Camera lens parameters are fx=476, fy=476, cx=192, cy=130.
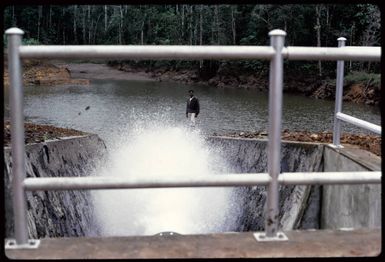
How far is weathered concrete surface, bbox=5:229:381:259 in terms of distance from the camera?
2.13 meters

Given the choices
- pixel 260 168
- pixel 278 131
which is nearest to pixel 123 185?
pixel 278 131

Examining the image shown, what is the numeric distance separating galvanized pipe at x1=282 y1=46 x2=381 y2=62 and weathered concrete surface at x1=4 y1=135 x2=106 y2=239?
269 cm

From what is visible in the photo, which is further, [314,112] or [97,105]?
[97,105]

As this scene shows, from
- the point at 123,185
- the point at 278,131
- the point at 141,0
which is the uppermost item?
the point at 141,0

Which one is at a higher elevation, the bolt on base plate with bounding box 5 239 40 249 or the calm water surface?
the bolt on base plate with bounding box 5 239 40 249

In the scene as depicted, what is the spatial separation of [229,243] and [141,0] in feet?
4.38

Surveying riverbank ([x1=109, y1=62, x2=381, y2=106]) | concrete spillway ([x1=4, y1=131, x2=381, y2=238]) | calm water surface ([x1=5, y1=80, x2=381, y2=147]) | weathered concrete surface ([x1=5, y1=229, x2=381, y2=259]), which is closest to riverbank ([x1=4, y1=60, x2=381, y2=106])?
riverbank ([x1=109, y1=62, x2=381, y2=106])

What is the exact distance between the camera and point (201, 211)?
8.93m

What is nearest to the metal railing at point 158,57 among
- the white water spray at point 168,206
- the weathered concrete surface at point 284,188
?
the weathered concrete surface at point 284,188

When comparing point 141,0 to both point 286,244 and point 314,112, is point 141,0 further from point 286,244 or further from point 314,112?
point 314,112

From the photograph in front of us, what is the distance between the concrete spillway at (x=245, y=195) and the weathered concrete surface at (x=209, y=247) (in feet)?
2.72

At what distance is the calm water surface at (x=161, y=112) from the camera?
23295 millimetres

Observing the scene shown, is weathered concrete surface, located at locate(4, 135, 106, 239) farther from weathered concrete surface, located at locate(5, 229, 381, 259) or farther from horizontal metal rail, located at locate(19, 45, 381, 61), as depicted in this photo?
horizontal metal rail, located at locate(19, 45, 381, 61)

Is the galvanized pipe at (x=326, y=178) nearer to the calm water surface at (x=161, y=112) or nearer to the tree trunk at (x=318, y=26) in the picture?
the calm water surface at (x=161, y=112)
